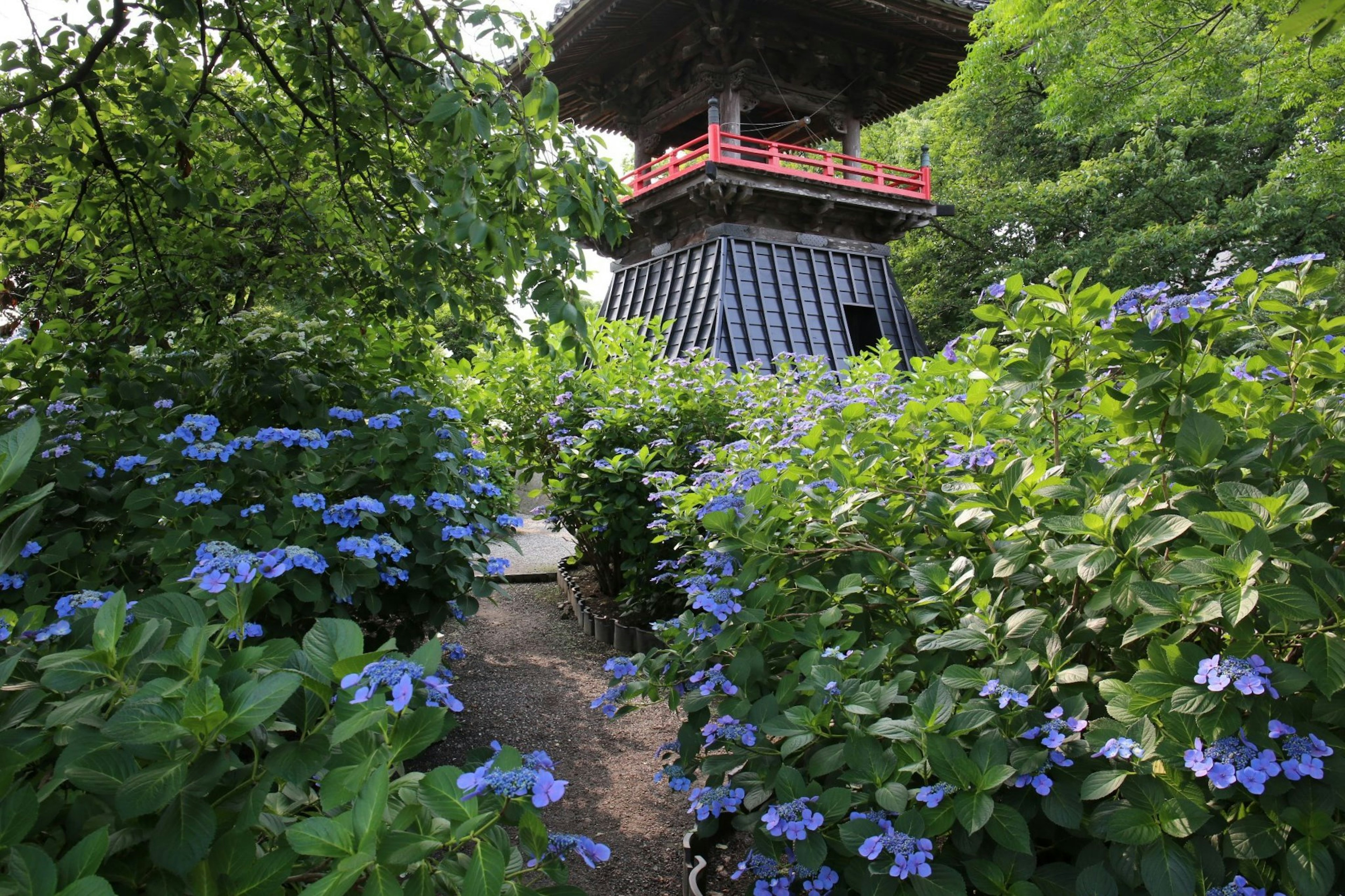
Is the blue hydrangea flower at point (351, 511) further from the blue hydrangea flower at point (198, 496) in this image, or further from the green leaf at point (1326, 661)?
the green leaf at point (1326, 661)

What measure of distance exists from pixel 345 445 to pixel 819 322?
7922mm

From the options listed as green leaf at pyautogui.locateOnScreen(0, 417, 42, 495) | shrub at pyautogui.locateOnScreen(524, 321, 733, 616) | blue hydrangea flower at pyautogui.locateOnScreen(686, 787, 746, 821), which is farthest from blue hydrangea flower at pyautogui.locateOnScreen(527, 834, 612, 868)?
shrub at pyautogui.locateOnScreen(524, 321, 733, 616)

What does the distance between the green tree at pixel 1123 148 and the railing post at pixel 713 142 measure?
2.67m

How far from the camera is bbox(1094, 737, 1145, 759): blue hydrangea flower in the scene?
1062mm

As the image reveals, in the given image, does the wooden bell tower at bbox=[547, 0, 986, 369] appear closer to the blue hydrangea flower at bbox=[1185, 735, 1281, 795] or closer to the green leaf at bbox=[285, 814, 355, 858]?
the blue hydrangea flower at bbox=[1185, 735, 1281, 795]

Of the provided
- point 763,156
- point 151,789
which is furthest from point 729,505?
point 763,156

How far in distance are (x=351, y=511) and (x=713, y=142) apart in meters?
7.23

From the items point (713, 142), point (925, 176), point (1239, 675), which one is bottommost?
→ point (1239, 675)

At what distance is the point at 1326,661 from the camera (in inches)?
40.7

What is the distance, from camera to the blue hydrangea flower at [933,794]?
115cm

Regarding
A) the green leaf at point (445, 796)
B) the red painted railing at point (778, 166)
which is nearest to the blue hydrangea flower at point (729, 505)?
the green leaf at point (445, 796)

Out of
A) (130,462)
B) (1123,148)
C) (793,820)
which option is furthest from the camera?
(1123,148)

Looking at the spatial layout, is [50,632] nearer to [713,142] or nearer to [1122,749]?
[1122,749]

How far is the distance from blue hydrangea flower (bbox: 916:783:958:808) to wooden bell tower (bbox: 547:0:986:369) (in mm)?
7582
